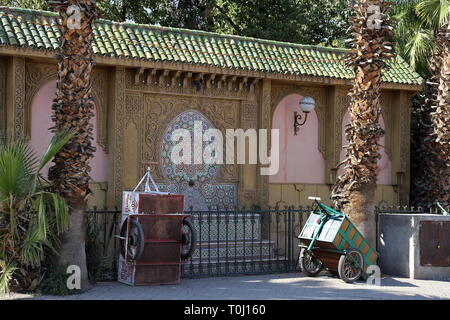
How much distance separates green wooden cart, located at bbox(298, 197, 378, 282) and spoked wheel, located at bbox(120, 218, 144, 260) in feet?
9.68

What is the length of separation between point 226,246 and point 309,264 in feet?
4.93

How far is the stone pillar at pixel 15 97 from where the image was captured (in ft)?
38.5

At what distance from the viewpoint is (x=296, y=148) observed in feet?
49.6

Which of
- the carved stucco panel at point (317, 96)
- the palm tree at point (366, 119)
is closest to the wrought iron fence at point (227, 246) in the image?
the palm tree at point (366, 119)

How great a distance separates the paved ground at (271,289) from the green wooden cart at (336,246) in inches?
9.5

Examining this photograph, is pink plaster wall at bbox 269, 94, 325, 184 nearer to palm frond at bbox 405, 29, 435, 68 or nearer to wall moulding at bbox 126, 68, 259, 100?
wall moulding at bbox 126, 68, 259, 100

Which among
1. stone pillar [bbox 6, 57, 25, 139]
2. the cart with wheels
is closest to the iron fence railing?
the cart with wheels

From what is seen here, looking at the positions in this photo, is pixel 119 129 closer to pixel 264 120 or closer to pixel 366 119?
pixel 264 120

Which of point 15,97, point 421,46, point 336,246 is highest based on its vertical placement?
point 421,46

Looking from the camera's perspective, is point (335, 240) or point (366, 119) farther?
point (366, 119)

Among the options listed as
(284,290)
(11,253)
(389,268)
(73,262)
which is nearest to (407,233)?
(389,268)

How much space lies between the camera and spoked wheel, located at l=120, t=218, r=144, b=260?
391 inches

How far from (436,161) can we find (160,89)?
668cm

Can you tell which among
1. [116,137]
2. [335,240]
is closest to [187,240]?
[335,240]
